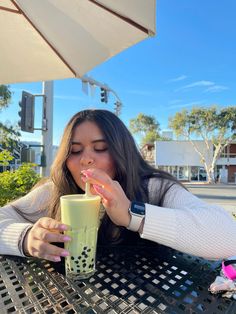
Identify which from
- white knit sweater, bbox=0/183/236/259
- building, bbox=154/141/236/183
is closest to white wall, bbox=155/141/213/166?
building, bbox=154/141/236/183

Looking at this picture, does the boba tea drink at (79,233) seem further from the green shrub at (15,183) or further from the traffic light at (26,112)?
the traffic light at (26,112)

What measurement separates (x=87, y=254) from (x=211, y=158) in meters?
31.8

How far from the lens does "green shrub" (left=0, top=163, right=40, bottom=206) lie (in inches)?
124

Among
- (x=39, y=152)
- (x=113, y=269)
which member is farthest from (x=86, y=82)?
(x=113, y=269)

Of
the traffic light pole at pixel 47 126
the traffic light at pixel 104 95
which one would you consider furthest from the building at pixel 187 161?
the traffic light pole at pixel 47 126

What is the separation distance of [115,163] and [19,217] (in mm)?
567

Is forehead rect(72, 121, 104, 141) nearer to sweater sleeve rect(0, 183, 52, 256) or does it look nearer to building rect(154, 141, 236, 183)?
sweater sleeve rect(0, 183, 52, 256)

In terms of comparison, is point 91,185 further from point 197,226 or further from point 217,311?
point 217,311

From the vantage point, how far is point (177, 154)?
32094 millimetres

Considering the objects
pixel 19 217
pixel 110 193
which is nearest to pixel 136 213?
pixel 110 193

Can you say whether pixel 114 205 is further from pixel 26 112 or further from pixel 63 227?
pixel 26 112

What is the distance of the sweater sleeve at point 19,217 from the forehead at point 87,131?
0.39 m

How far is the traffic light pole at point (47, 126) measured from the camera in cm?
482

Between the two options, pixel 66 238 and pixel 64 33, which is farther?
pixel 64 33
